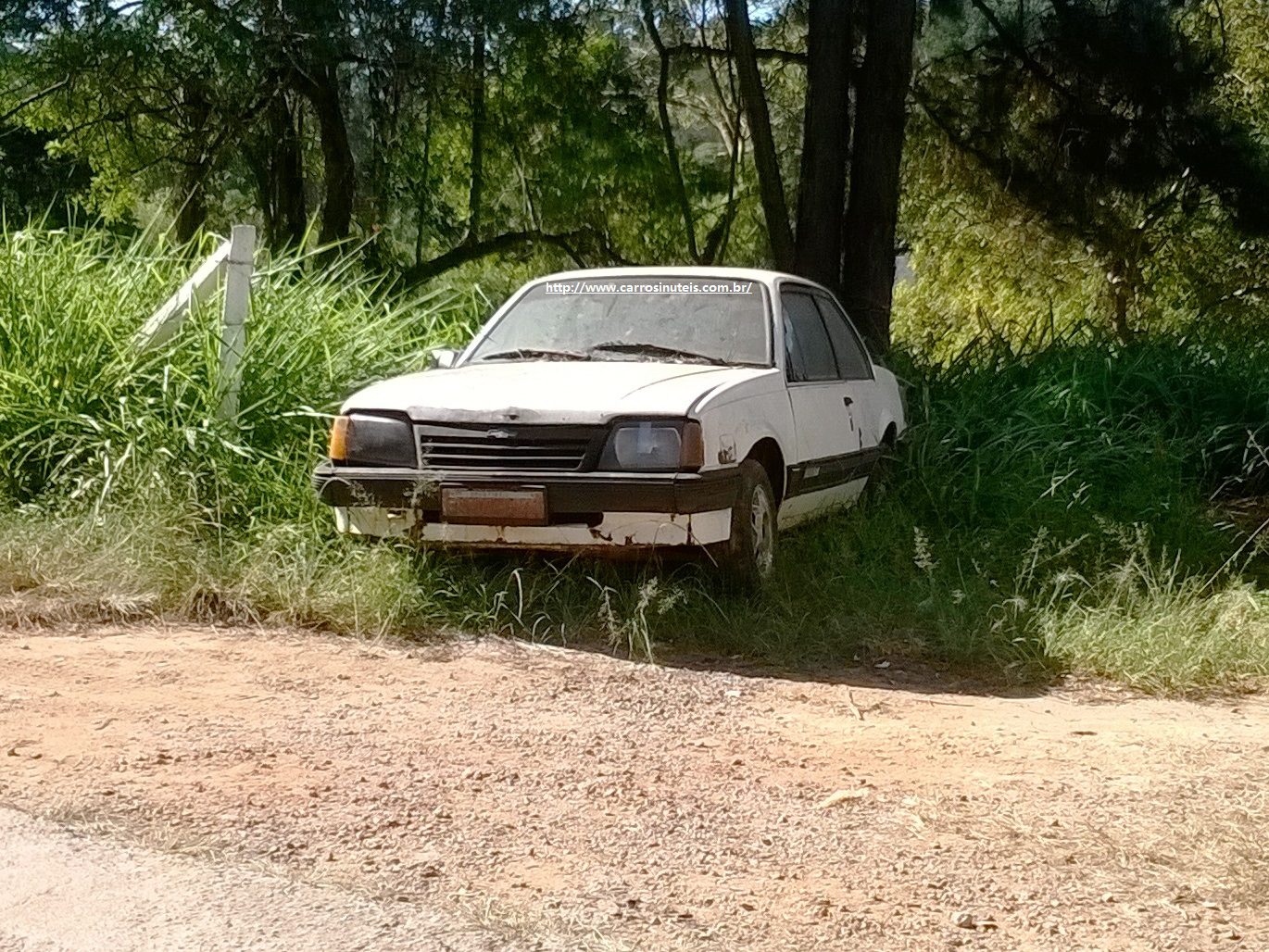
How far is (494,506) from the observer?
20.6 feet

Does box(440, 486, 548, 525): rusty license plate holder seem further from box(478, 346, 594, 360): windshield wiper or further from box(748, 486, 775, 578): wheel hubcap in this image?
box(478, 346, 594, 360): windshield wiper

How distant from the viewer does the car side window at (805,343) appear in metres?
7.51

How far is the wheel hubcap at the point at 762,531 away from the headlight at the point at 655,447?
20.4 inches

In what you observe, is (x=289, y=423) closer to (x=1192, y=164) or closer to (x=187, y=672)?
(x=187, y=672)

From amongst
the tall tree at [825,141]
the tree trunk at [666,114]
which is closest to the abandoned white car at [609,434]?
the tall tree at [825,141]

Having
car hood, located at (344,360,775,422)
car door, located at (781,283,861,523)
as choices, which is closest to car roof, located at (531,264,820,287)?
car door, located at (781,283,861,523)

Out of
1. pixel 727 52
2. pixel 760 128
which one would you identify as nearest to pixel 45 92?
pixel 727 52

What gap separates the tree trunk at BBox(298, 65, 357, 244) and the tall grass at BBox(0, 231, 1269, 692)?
6.11 meters

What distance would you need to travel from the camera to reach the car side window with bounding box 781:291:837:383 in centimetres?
751

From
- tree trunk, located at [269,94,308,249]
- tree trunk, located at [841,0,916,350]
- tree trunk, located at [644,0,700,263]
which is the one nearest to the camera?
tree trunk, located at [841,0,916,350]

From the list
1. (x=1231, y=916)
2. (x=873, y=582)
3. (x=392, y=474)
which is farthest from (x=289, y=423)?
(x=1231, y=916)

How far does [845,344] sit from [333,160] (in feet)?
31.1

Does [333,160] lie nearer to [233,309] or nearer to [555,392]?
[233,309]

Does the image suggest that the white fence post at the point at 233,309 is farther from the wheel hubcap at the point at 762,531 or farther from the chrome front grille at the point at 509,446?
the wheel hubcap at the point at 762,531
